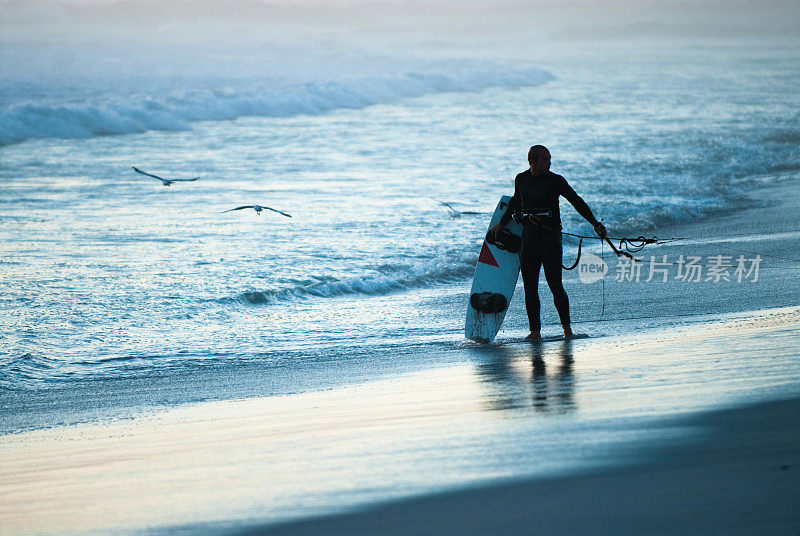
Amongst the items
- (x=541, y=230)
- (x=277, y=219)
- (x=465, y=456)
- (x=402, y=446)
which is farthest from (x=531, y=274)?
(x=277, y=219)

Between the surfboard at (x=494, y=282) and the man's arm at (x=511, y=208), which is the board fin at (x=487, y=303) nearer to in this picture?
the surfboard at (x=494, y=282)

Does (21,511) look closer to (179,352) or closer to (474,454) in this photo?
(474,454)

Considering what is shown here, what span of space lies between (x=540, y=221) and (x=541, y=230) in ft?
0.38

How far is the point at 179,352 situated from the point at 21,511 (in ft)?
11.6

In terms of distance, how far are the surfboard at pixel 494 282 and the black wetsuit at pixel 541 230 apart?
0.43 metres

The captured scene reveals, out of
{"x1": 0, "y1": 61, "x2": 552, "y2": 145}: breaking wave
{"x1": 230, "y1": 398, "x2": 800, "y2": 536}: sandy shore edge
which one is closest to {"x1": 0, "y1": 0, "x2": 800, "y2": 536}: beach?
{"x1": 230, "y1": 398, "x2": 800, "y2": 536}: sandy shore edge

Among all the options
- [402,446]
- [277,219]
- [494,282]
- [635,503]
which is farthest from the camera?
[277,219]

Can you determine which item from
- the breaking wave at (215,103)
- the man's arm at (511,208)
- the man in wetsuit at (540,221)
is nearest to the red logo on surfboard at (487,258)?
the man's arm at (511,208)

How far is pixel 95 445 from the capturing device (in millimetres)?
5082

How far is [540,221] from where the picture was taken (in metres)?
7.07

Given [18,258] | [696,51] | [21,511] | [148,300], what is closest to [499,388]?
[21,511]

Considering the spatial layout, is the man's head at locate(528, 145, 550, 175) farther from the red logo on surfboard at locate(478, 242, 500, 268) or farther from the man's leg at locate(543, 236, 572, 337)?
the red logo on surfboard at locate(478, 242, 500, 268)

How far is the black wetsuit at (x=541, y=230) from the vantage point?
7.02 metres

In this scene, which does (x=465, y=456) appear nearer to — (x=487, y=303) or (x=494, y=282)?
(x=487, y=303)
